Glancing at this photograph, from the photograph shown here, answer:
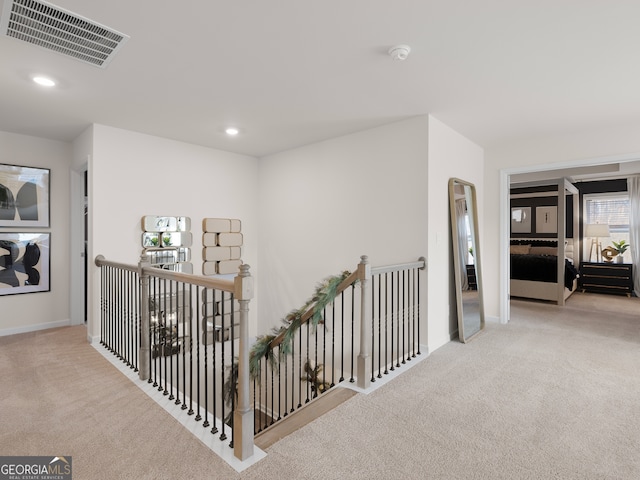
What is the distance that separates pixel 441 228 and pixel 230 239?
9.29 feet

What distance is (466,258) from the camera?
13.5 ft

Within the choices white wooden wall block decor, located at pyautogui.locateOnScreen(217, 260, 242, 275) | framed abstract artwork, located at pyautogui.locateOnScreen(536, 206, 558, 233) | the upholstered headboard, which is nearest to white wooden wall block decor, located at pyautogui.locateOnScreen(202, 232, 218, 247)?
white wooden wall block decor, located at pyautogui.locateOnScreen(217, 260, 242, 275)

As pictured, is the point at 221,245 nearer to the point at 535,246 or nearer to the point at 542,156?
the point at 542,156

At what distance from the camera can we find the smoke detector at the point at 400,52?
2207 millimetres

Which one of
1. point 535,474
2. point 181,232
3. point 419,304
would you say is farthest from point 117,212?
point 535,474

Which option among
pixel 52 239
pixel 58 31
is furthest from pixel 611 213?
pixel 52 239

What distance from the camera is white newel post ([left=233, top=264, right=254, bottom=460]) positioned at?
185 cm

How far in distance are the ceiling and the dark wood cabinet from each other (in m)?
4.49

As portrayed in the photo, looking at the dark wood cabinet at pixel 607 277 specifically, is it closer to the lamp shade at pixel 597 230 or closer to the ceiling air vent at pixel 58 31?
the lamp shade at pixel 597 230

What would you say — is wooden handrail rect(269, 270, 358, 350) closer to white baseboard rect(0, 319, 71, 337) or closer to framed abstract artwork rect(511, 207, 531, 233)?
white baseboard rect(0, 319, 71, 337)


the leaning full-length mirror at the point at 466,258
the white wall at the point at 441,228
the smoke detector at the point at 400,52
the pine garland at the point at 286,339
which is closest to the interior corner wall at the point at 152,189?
the pine garland at the point at 286,339

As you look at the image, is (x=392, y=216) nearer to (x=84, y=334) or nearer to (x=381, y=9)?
(x=381, y=9)

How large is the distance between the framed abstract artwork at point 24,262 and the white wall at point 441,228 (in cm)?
444

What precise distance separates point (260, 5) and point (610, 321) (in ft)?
18.6
